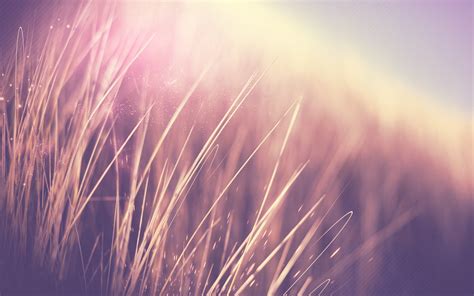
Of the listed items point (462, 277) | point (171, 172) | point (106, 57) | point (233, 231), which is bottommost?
point (462, 277)

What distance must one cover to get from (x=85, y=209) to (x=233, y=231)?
0.38 meters

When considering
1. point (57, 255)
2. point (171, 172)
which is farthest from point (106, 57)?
point (57, 255)

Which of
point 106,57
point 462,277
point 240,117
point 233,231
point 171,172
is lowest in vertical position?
point 462,277

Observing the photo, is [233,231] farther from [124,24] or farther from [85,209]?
[124,24]

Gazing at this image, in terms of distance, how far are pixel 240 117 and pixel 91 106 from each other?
0.37 metres

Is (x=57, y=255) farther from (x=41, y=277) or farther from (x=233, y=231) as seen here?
(x=233, y=231)

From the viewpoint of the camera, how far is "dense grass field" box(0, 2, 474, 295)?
89cm

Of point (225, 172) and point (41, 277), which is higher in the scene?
point (225, 172)

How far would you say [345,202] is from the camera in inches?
36.4

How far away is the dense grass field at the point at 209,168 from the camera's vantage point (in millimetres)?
888

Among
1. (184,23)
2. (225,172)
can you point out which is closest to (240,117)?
(225,172)

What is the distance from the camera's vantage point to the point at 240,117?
92 centimetres

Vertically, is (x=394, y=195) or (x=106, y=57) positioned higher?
(x=106, y=57)

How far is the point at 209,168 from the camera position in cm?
90
